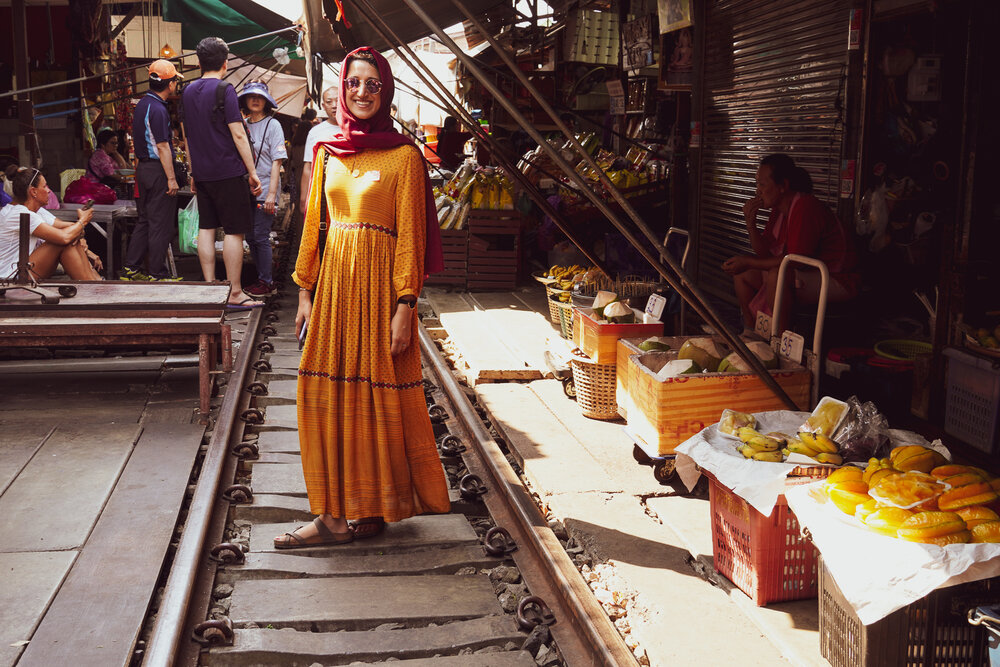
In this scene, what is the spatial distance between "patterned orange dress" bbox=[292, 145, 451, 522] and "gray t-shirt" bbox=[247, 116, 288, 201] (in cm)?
705

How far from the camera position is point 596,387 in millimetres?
6621

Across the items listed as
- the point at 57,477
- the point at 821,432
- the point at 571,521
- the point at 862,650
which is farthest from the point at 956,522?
the point at 57,477

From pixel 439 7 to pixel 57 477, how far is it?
741 centimetres

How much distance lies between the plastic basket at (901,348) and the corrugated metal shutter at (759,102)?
54.7 inches

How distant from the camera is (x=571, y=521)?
4.86 meters

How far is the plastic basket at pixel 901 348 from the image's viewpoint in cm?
629

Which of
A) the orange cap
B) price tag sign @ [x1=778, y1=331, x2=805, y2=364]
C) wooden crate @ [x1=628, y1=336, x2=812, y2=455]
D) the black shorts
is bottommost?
wooden crate @ [x1=628, y1=336, x2=812, y2=455]

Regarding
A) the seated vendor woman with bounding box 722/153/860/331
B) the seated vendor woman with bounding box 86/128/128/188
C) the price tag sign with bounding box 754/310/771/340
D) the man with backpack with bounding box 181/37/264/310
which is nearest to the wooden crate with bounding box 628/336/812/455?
the price tag sign with bounding box 754/310/771/340

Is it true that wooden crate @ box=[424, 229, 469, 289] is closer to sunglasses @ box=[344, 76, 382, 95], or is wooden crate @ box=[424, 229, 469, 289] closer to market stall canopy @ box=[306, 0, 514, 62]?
market stall canopy @ box=[306, 0, 514, 62]

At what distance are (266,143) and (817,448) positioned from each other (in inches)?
343

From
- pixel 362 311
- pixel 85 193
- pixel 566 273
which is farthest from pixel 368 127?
pixel 85 193

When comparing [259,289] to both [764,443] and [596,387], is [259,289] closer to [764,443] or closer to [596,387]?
[596,387]

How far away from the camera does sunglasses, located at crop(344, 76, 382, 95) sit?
426 centimetres

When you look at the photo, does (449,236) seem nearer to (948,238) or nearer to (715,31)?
(715,31)
